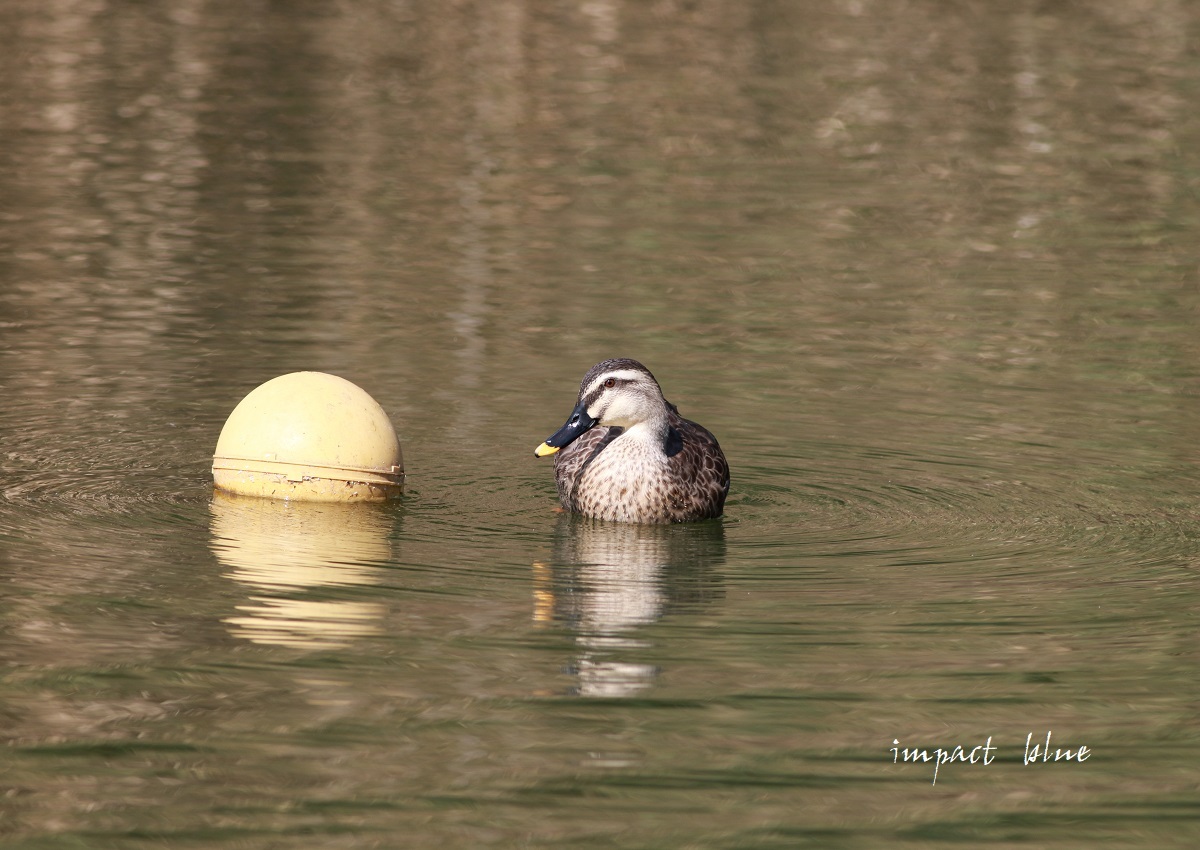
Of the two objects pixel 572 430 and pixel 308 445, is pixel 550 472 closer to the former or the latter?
pixel 572 430

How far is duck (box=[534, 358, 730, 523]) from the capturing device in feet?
40.2

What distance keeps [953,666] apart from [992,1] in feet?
119

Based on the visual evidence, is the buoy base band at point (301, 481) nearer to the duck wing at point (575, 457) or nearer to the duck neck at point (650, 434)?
the duck wing at point (575, 457)

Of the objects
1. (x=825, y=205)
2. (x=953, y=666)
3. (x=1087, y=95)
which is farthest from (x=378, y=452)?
(x=1087, y=95)

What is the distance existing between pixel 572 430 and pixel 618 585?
1.72 m

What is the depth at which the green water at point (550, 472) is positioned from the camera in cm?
784

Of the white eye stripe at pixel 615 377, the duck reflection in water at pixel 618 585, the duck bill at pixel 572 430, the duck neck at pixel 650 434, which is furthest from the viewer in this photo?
the duck neck at pixel 650 434

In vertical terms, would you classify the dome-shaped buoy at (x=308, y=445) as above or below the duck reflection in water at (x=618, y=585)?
above

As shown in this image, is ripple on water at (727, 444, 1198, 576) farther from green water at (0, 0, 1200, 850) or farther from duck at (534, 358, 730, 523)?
duck at (534, 358, 730, 523)

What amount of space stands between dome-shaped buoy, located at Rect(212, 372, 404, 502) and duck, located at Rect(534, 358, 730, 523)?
42.0 inches

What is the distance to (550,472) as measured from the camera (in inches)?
535

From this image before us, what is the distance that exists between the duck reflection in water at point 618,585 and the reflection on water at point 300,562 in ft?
3.03

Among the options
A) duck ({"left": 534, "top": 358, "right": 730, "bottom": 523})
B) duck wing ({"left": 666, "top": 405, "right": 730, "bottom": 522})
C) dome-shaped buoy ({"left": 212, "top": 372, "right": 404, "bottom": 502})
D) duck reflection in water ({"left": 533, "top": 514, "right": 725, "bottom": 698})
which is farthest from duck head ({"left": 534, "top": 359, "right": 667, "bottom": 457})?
dome-shaped buoy ({"left": 212, "top": 372, "right": 404, "bottom": 502})

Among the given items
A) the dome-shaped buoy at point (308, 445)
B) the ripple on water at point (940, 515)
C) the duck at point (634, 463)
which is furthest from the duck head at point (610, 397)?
the dome-shaped buoy at point (308, 445)
